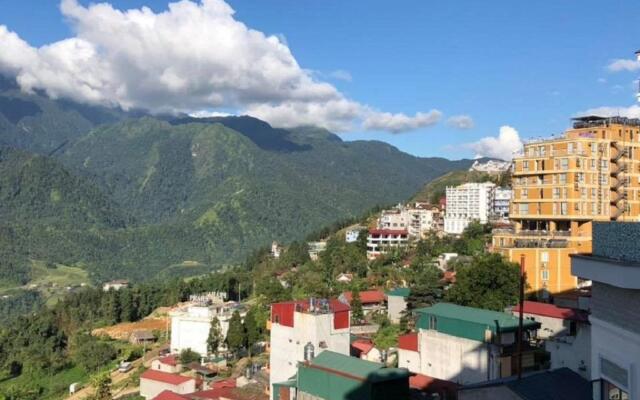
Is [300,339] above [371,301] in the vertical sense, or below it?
above

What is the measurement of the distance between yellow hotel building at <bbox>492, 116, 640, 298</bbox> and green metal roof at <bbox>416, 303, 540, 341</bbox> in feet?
34.5

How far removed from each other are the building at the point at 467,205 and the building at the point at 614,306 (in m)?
67.0

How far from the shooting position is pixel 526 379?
13.1m

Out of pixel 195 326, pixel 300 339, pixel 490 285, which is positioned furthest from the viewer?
pixel 195 326

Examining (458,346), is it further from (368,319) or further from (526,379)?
(368,319)

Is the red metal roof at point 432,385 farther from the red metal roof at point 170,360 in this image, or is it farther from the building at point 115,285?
the building at point 115,285

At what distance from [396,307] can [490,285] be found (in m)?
11.8

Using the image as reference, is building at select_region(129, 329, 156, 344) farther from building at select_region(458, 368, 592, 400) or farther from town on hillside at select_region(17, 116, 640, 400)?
building at select_region(458, 368, 592, 400)

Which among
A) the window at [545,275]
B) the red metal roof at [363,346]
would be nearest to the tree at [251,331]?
the red metal roof at [363,346]

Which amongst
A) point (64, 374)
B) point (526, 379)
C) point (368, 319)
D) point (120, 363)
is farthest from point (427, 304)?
point (64, 374)

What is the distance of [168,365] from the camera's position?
40469mm

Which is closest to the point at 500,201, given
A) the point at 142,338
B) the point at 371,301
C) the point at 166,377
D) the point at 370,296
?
the point at 370,296

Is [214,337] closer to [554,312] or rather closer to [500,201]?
[554,312]

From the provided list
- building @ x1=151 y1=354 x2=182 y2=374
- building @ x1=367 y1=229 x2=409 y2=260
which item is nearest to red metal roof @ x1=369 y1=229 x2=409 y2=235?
building @ x1=367 y1=229 x2=409 y2=260
